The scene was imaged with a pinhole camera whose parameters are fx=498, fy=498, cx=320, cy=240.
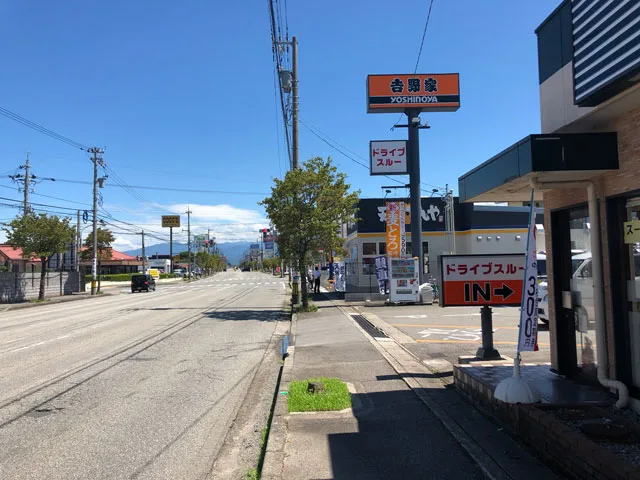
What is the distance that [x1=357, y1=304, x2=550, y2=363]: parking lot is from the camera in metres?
9.98

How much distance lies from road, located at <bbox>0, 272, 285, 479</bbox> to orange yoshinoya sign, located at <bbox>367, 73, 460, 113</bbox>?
13.3 m

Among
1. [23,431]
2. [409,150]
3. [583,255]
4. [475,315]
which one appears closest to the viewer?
[23,431]

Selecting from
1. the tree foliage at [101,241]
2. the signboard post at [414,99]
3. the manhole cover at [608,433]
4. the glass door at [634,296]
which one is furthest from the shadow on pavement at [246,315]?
the tree foliage at [101,241]

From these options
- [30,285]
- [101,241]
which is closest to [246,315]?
[30,285]

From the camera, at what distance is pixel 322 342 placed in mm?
11828

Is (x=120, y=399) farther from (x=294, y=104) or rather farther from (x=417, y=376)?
(x=294, y=104)

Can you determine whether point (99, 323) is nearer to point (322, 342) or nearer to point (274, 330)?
point (274, 330)

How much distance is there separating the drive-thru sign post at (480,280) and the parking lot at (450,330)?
65.1 inches

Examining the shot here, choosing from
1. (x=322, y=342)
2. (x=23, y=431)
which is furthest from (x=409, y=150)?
(x=23, y=431)

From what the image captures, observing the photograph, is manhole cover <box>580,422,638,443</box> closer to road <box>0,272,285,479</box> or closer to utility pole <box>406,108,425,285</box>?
road <box>0,272,285,479</box>

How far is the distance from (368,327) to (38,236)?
76.7 feet

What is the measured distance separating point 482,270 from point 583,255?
173 centimetres

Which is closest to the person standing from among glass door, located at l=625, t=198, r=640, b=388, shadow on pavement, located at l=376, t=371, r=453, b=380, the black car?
the black car

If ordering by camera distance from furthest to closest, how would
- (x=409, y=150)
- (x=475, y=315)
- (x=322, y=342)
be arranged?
(x=409, y=150) < (x=475, y=315) < (x=322, y=342)
